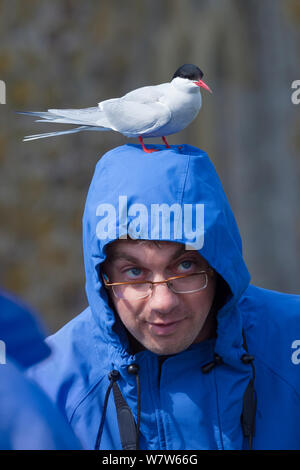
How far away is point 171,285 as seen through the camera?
4.81ft

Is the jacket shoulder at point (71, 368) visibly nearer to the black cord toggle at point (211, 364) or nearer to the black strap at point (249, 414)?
the black cord toggle at point (211, 364)

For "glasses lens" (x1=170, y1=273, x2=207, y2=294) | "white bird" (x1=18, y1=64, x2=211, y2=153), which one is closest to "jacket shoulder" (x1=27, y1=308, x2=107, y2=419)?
"glasses lens" (x1=170, y1=273, x2=207, y2=294)

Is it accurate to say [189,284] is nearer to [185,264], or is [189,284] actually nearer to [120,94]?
[185,264]

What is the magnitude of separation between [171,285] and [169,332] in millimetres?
104

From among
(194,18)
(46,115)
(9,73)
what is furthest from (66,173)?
(46,115)

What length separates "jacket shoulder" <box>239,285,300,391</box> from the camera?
5.11ft

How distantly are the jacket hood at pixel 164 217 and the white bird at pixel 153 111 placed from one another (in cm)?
6

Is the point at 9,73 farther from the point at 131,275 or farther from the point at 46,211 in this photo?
the point at 131,275

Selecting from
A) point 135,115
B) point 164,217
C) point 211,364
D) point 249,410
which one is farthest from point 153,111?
point 249,410

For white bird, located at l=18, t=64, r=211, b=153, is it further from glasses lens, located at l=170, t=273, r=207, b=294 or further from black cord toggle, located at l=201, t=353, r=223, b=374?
black cord toggle, located at l=201, t=353, r=223, b=374

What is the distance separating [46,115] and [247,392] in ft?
2.61

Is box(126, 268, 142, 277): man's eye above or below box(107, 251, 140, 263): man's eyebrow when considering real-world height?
below

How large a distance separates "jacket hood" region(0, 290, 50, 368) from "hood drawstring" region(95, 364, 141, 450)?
533 mm

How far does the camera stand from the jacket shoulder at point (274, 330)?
1.56 metres
